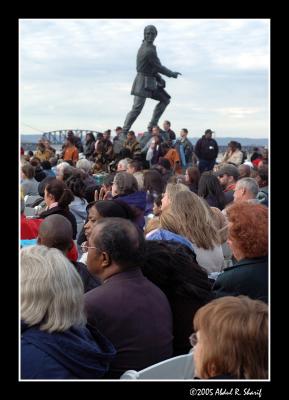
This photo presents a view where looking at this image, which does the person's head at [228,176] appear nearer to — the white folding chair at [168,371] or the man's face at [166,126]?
the white folding chair at [168,371]

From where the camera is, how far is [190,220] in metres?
4.64

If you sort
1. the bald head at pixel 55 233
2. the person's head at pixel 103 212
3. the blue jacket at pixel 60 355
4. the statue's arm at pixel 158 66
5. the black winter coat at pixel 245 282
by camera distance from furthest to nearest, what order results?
the statue's arm at pixel 158 66 < the person's head at pixel 103 212 < the bald head at pixel 55 233 < the black winter coat at pixel 245 282 < the blue jacket at pixel 60 355

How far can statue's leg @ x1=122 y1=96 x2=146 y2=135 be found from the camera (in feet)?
49.1

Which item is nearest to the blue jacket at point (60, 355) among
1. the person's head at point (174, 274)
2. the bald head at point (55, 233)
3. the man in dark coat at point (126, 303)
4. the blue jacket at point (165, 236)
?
the man in dark coat at point (126, 303)

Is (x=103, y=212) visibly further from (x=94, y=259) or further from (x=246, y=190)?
(x=246, y=190)

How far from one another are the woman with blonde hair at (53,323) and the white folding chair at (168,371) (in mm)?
210

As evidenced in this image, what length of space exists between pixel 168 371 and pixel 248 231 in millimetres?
1288

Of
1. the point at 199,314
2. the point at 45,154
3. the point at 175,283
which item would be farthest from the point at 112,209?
the point at 45,154

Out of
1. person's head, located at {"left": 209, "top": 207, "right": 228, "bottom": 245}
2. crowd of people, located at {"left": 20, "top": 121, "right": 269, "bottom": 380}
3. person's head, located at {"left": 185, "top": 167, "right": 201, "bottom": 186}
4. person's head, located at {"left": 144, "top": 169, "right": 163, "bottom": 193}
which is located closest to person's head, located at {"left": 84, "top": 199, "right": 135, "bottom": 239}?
crowd of people, located at {"left": 20, "top": 121, "right": 269, "bottom": 380}

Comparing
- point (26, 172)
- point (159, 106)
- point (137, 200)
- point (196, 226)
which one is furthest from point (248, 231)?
point (159, 106)

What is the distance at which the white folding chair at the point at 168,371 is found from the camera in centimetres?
263

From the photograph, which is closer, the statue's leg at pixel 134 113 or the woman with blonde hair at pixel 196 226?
the woman with blonde hair at pixel 196 226

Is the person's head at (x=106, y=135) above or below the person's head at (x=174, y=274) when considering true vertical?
above

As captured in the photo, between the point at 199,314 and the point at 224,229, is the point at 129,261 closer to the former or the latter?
the point at 199,314
